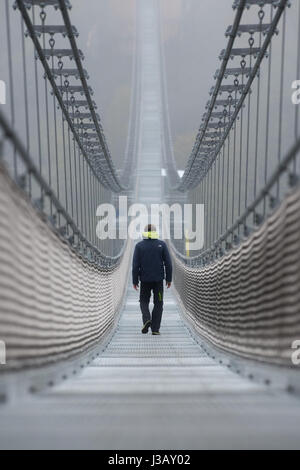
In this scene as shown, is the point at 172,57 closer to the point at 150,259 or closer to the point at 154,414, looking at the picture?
the point at 150,259

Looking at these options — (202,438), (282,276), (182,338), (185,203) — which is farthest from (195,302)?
(185,203)

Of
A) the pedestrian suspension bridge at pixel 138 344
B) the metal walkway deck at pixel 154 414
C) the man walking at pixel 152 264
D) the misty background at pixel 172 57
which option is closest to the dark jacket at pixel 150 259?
the man walking at pixel 152 264

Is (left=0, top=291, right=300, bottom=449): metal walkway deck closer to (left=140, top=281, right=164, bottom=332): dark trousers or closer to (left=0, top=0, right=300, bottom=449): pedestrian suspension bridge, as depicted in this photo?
(left=0, top=0, right=300, bottom=449): pedestrian suspension bridge

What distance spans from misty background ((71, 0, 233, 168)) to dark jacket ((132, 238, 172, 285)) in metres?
32.9

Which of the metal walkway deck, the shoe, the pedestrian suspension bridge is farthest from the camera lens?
the shoe

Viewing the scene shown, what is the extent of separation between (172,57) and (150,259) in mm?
44107

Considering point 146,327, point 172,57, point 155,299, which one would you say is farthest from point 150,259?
point 172,57

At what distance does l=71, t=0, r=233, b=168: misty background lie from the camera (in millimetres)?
43531

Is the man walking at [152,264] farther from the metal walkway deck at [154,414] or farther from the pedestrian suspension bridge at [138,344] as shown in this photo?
the metal walkway deck at [154,414]

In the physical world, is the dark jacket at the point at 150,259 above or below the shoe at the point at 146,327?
above

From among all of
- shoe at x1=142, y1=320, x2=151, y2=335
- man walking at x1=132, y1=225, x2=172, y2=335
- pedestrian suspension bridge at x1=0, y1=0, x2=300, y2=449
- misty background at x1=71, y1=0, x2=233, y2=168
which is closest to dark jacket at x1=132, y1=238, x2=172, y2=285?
man walking at x1=132, y1=225, x2=172, y2=335

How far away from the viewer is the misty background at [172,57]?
43.5 meters

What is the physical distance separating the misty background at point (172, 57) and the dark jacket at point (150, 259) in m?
32.9

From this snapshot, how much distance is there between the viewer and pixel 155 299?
24.5 ft
